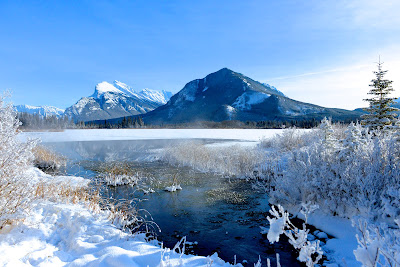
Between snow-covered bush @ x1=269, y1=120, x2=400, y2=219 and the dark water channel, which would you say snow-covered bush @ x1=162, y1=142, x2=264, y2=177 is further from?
snow-covered bush @ x1=269, y1=120, x2=400, y2=219

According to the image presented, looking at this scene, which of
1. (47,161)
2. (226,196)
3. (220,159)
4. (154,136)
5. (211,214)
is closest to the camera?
(211,214)

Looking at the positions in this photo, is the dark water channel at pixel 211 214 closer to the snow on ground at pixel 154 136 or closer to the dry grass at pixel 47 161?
the dry grass at pixel 47 161

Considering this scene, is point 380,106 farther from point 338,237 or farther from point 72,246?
point 72,246

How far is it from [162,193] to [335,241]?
7.41 metres

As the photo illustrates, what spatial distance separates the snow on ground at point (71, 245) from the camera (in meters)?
3.85

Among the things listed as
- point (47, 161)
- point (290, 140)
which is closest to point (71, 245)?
point (47, 161)

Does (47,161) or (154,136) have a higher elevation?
(154,136)

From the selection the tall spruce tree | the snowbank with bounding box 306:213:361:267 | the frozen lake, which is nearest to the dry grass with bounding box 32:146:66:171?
the frozen lake

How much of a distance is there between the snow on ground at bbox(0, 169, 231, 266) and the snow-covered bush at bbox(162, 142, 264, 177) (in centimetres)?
1070

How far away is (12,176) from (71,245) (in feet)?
5.79

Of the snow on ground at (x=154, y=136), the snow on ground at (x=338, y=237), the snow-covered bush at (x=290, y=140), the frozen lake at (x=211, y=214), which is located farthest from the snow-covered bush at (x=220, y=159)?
the snow on ground at (x=154, y=136)

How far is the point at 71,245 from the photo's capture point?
454cm

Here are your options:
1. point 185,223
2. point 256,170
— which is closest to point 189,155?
point 256,170

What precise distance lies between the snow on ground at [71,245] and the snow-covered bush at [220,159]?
10.7 metres
